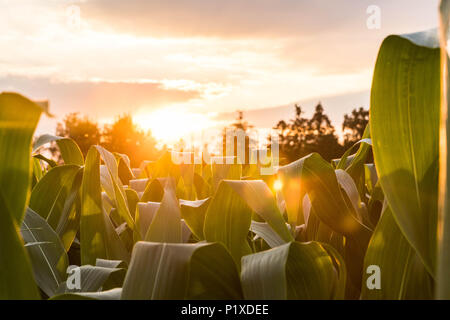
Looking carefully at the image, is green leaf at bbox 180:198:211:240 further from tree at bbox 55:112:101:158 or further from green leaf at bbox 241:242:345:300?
tree at bbox 55:112:101:158

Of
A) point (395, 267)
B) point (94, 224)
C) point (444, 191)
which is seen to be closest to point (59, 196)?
point (94, 224)

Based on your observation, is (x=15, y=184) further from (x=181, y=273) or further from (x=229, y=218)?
(x=229, y=218)

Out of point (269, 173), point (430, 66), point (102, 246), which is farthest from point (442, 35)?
point (269, 173)

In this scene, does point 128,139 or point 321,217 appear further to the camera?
point 128,139

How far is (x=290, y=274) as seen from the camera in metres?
0.59

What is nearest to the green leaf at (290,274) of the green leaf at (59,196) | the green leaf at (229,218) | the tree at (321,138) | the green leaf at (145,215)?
the green leaf at (229,218)

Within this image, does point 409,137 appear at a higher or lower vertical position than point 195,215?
higher

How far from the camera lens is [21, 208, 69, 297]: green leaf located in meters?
0.82

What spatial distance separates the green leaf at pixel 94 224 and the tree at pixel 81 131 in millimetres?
35560

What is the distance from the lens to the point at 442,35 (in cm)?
40

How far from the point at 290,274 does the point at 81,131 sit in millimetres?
37877

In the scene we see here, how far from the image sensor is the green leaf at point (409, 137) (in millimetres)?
536

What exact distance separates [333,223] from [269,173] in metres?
0.53
